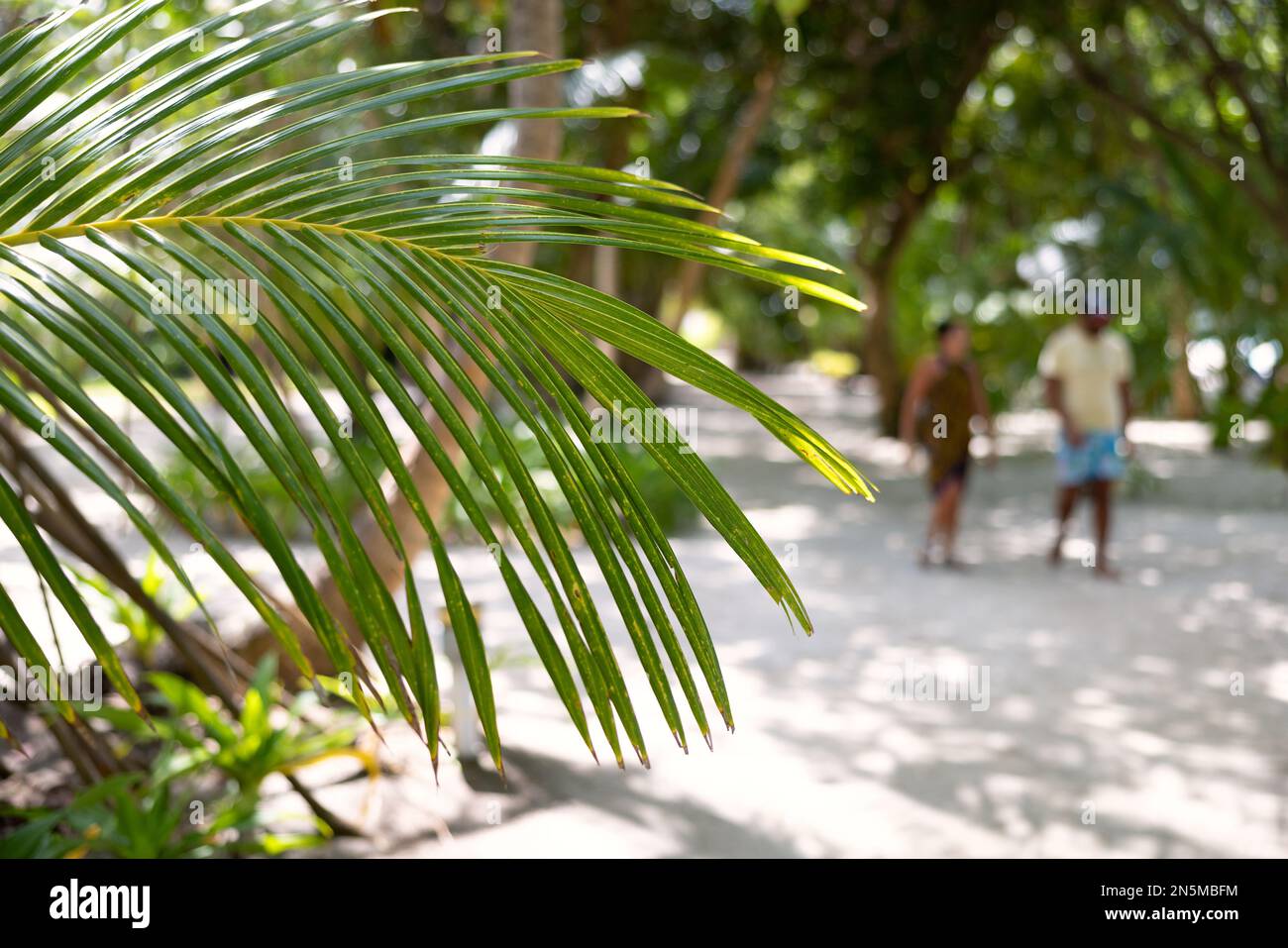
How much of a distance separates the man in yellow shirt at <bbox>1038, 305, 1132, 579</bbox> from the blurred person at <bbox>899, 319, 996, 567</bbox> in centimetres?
52

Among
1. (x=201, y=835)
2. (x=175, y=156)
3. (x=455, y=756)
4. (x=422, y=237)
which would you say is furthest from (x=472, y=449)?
Answer: (x=455, y=756)

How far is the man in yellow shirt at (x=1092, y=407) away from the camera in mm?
7395

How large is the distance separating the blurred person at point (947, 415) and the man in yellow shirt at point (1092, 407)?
0.52 m

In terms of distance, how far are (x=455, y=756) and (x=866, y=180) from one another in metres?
10.1

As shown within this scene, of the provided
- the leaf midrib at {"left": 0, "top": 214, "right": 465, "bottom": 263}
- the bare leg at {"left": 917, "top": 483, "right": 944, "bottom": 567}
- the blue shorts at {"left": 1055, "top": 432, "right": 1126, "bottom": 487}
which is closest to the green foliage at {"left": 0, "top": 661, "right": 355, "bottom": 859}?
the leaf midrib at {"left": 0, "top": 214, "right": 465, "bottom": 263}

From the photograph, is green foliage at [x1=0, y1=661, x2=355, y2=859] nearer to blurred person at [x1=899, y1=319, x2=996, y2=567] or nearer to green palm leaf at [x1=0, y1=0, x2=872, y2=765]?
green palm leaf at [x1=0, y1=0, x2=872, y2=765]

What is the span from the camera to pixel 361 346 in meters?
1.22

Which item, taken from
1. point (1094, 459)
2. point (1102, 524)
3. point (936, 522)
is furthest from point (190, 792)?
point (1094, 459)

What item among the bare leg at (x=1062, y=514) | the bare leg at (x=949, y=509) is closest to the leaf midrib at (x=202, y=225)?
the bare leg at (x=949, y=509)

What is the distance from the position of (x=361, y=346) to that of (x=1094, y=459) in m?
6.98

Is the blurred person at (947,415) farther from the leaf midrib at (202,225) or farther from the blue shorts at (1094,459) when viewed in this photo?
the leaf midrib at (202,225)

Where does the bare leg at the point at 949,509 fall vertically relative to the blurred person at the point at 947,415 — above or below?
below

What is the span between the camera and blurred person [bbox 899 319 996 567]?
24.9ft

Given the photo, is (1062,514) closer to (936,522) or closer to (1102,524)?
(1102,524)
